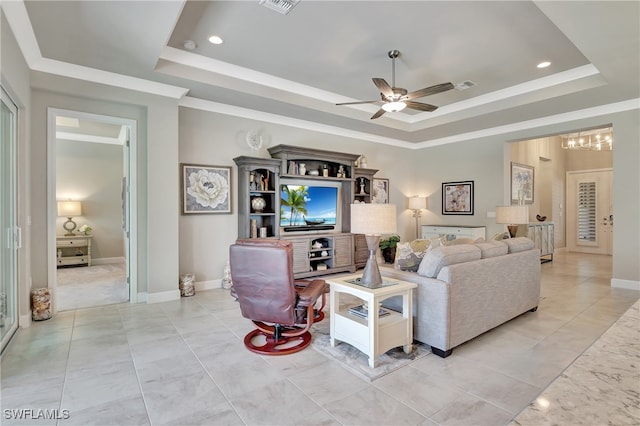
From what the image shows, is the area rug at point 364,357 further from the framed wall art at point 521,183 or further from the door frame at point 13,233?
the framed wall art at point 521,183

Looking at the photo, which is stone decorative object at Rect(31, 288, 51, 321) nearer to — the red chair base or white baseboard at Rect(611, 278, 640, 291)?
the red chair base

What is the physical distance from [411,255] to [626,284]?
4161 millimetres

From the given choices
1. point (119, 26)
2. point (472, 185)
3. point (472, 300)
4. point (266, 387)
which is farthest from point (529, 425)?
point (472, 185)

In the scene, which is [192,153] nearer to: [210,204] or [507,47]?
[210,204]

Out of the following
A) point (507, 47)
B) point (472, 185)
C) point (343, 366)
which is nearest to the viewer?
point (343, 366)

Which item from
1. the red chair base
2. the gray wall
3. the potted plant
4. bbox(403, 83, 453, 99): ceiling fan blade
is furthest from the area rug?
the gray wall

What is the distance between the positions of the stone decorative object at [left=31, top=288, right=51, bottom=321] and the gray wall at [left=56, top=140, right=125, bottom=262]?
166 inches

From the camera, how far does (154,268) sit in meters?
4.23

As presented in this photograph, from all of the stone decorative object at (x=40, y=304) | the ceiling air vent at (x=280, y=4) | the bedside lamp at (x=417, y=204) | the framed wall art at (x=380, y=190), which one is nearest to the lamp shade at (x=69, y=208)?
the stone decorative object at (x=40, y=304)

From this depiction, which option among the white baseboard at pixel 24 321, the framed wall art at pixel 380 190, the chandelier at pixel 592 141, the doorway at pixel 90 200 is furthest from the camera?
the chandelier at pixel 592 141

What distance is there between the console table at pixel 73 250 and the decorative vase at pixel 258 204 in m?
4.36

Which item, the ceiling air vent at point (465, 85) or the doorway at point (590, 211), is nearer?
the ceiling air vent at point (465, 85)

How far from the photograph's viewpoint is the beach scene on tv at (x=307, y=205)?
564 cm

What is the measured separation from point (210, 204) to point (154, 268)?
1214mm
